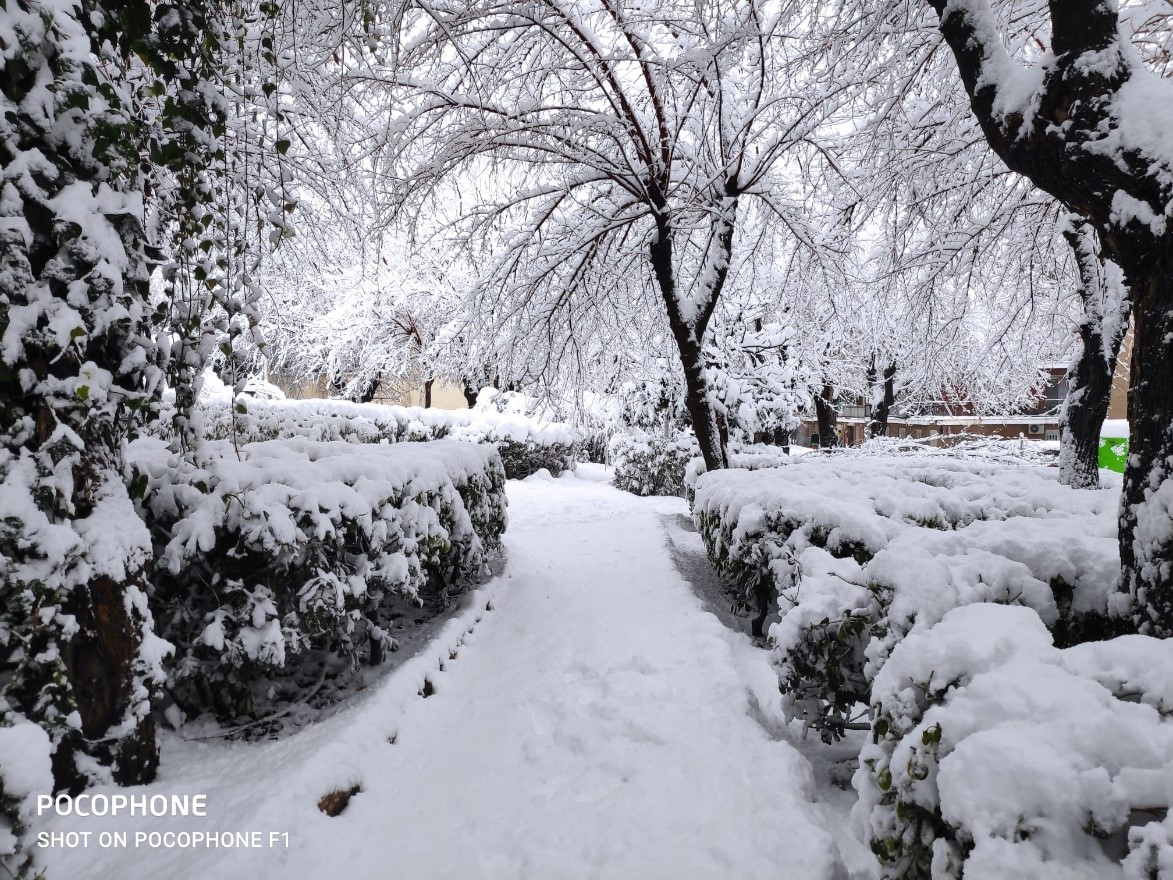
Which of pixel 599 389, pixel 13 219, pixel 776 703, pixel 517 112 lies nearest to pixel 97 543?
pixel 13 219

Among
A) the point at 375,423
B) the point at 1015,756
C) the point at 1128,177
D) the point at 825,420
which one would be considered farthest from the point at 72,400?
the point at 825,420

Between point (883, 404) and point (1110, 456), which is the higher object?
point (883, 404)

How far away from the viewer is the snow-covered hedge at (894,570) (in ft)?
6.75

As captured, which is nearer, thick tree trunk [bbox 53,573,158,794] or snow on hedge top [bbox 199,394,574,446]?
thick tree trunk [bbox 53,573,158,794]

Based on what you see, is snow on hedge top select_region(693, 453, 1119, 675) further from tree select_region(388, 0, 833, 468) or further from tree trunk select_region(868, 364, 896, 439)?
tree trunk select_region(868, 364, 896, 439)

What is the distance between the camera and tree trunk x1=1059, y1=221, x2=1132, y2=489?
5941 mm

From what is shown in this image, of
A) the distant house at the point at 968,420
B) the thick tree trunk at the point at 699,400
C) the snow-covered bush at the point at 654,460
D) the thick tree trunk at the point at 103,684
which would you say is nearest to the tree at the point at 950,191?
the thick tree trunk at the point at 699,400

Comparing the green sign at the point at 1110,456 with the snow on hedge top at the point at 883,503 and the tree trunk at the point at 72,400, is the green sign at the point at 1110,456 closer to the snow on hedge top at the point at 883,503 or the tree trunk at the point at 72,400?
the snow on hedge top at the point at 883,503

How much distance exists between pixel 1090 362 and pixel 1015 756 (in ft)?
23.2

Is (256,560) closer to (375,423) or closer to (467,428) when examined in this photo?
(375,423)

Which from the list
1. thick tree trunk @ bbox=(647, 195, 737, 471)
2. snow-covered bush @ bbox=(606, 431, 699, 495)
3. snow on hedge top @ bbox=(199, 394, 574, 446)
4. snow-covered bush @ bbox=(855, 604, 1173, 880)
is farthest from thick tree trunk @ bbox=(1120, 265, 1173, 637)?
snow-covered bush @ bbox=(606, 431, 699, 495)

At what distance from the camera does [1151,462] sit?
74.9 inches

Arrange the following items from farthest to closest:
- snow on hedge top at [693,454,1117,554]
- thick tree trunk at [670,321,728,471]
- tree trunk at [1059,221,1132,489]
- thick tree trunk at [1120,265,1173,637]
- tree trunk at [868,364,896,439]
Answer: tree trunk at [868,364,896,439] → thick tree trunk at [670,321,728,471] → tree trunk at [1059,221,1132,489] → snow on hedge top at [693,454,1117,554] → thick tree trunk at [1120,265,1173,637]

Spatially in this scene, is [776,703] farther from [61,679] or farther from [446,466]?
[61,679]
